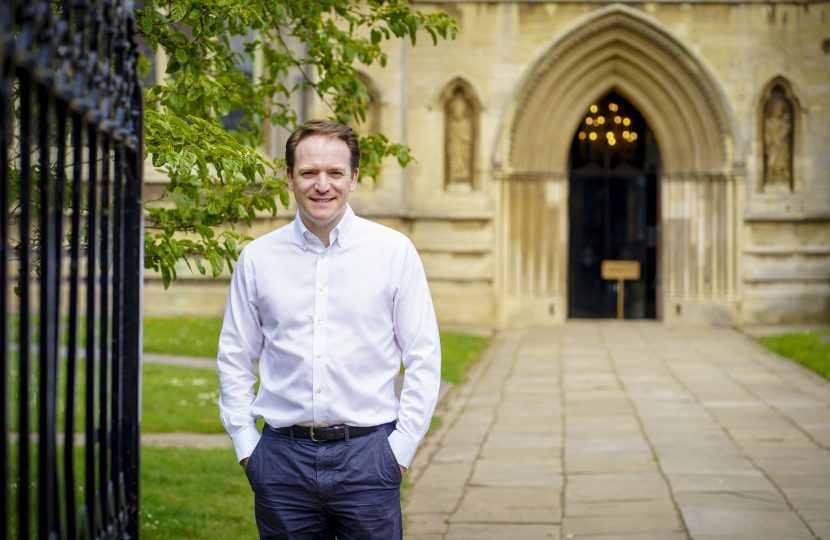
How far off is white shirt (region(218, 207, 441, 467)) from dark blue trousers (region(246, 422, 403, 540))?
0.05 m

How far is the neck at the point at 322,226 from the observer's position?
94.8 inches

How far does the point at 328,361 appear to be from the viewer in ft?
7.63

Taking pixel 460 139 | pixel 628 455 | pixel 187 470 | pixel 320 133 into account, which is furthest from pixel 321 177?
pixel 460 139

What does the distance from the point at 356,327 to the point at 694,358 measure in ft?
30.0

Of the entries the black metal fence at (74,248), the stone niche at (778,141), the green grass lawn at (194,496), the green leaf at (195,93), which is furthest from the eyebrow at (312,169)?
the stone niche at (778,141)

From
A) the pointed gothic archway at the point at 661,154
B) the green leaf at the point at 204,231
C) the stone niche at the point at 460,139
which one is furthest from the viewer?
the stone niche at the point at 460,139

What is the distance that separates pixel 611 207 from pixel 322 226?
13.6m

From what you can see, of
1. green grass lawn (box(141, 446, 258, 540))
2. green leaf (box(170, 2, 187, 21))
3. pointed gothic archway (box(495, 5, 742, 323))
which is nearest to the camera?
green leaf (box(170, 2, 187, 21))

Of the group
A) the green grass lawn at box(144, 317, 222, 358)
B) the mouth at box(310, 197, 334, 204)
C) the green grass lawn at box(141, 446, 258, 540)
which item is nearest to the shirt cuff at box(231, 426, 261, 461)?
the mouth at box(310, 197, 334, 204)

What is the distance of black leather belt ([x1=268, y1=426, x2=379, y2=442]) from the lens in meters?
2.32

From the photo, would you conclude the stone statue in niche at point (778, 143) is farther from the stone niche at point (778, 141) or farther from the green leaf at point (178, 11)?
the green leaf at point (178, 11)

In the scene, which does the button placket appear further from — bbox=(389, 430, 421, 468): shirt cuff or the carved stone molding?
the carved stone molding

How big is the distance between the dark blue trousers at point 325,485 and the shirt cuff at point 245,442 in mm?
21

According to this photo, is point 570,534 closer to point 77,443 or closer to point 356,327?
point 356,327
